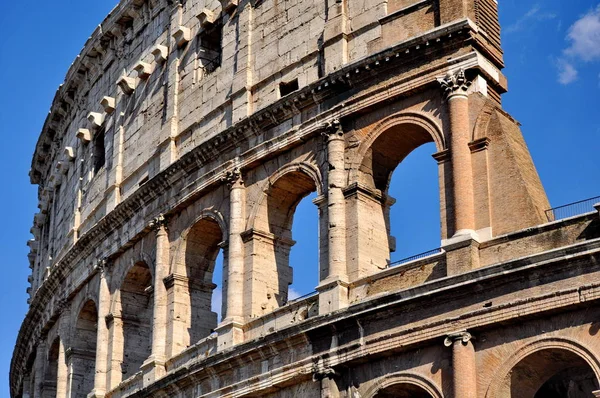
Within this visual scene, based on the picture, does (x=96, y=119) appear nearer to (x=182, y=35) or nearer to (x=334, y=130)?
(x=182, y=35)

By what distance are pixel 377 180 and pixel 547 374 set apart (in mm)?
5813

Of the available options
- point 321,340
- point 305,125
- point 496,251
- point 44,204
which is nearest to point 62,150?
point 44,204

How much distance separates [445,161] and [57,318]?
15734mm

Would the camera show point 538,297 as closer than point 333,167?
Yes

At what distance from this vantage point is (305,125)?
2723 centimetres

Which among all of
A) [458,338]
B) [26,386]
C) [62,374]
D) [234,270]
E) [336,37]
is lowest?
[458,338]

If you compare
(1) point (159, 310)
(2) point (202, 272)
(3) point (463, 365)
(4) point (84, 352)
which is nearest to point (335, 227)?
(3) point (463, 365)

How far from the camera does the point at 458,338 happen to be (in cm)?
2245

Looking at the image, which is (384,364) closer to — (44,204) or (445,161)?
(445,161)

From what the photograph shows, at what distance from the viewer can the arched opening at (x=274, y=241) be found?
89.8ft

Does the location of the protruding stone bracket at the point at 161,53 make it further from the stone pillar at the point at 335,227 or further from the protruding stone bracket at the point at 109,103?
the stone pillar at the point at 335,227

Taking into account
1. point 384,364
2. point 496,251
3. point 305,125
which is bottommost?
point 384,364

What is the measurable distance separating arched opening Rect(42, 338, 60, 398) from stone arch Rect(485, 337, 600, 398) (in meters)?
18.0

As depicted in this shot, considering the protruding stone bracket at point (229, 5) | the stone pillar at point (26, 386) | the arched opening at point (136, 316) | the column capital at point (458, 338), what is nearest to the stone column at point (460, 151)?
the column capital at point (458, 338)
